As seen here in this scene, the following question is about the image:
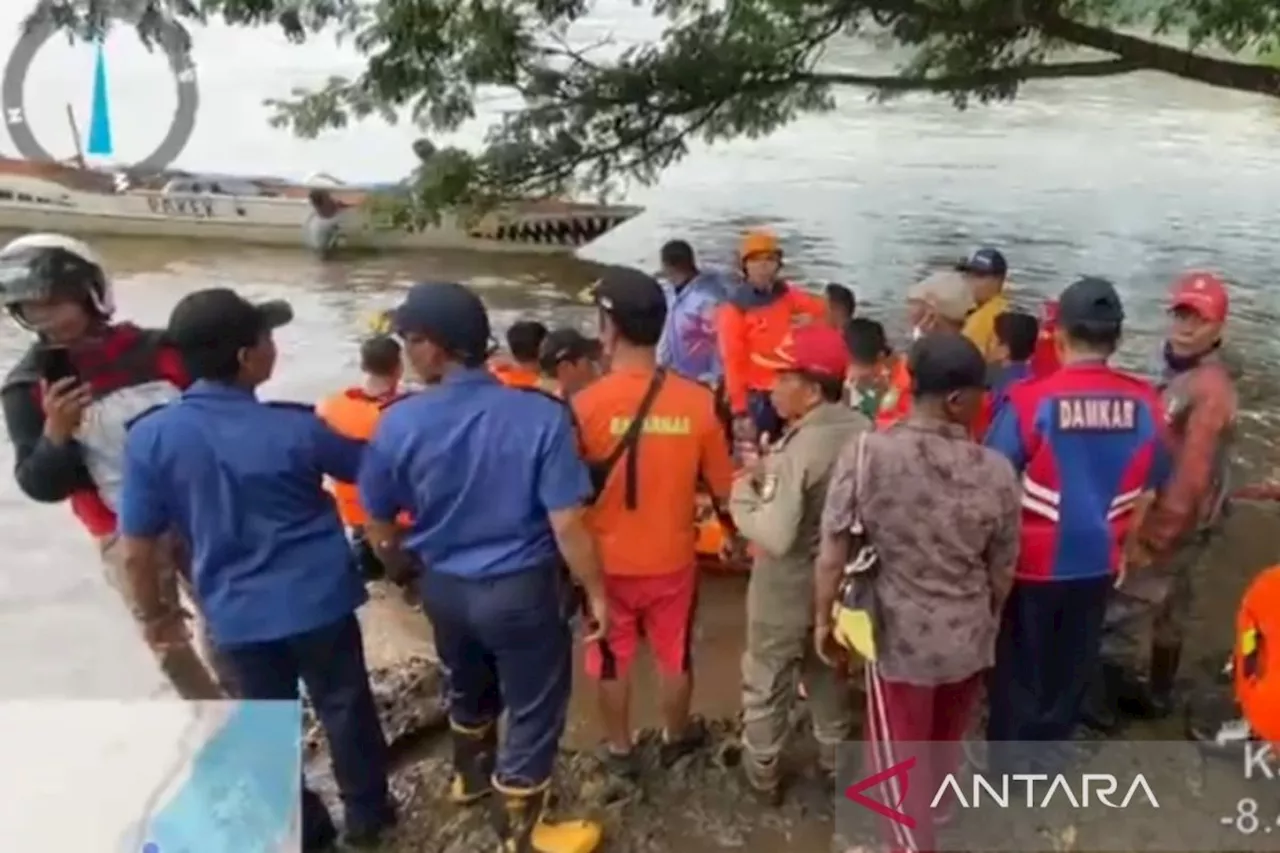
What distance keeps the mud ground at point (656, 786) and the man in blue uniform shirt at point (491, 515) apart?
1.20 feet

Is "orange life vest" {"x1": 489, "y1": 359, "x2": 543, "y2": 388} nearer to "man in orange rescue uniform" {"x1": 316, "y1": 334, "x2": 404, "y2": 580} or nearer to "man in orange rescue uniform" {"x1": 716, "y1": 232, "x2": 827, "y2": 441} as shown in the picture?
"man in orange rescue uniform" {"x1": 316, "y1": 334, "x2": 404, "y2": 580}

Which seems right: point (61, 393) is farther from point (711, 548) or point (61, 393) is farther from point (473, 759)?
point (711, 548)

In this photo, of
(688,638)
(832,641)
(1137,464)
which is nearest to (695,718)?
(688,638)

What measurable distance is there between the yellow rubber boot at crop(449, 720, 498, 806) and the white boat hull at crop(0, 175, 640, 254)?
1492 centimetres

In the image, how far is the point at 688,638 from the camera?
4605 millimetres

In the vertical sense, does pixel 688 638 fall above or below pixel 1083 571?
below

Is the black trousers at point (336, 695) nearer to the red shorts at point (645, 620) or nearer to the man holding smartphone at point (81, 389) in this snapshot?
the man holding smartphone at point (81, 389)

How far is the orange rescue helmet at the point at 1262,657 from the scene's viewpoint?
400 centimetres

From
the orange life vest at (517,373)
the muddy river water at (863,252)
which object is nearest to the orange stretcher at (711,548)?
the muddy river water at (863,252)

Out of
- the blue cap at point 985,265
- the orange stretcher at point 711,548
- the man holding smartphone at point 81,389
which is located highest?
the man holding smartphone at point 81,389

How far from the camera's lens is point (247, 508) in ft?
12.5

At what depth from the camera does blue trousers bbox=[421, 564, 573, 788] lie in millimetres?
3982

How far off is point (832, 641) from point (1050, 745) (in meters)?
0.93

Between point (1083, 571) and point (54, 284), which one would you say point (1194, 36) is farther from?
point (54, 284)
